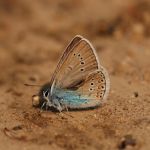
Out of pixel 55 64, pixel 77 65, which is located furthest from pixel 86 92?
pixel 55 64

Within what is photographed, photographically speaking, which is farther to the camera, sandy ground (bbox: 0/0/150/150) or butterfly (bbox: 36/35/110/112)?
butterfly (bbox: 36/35/110/112)

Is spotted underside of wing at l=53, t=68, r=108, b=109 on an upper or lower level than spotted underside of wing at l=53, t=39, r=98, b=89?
lower

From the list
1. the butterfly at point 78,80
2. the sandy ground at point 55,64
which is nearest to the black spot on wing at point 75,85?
the butterfly at point 78,80

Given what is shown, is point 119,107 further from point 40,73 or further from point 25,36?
point 25,36

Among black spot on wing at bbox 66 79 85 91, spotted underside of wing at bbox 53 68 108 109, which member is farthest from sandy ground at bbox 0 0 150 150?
black spot on wing at bbox 66 79 85 91

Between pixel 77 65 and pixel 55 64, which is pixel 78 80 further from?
pixel 55 64

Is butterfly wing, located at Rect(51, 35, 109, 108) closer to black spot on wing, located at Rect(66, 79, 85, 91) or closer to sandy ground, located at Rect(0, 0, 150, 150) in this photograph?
black spot on wing, located at Rect(66, 79, 85, 91)
